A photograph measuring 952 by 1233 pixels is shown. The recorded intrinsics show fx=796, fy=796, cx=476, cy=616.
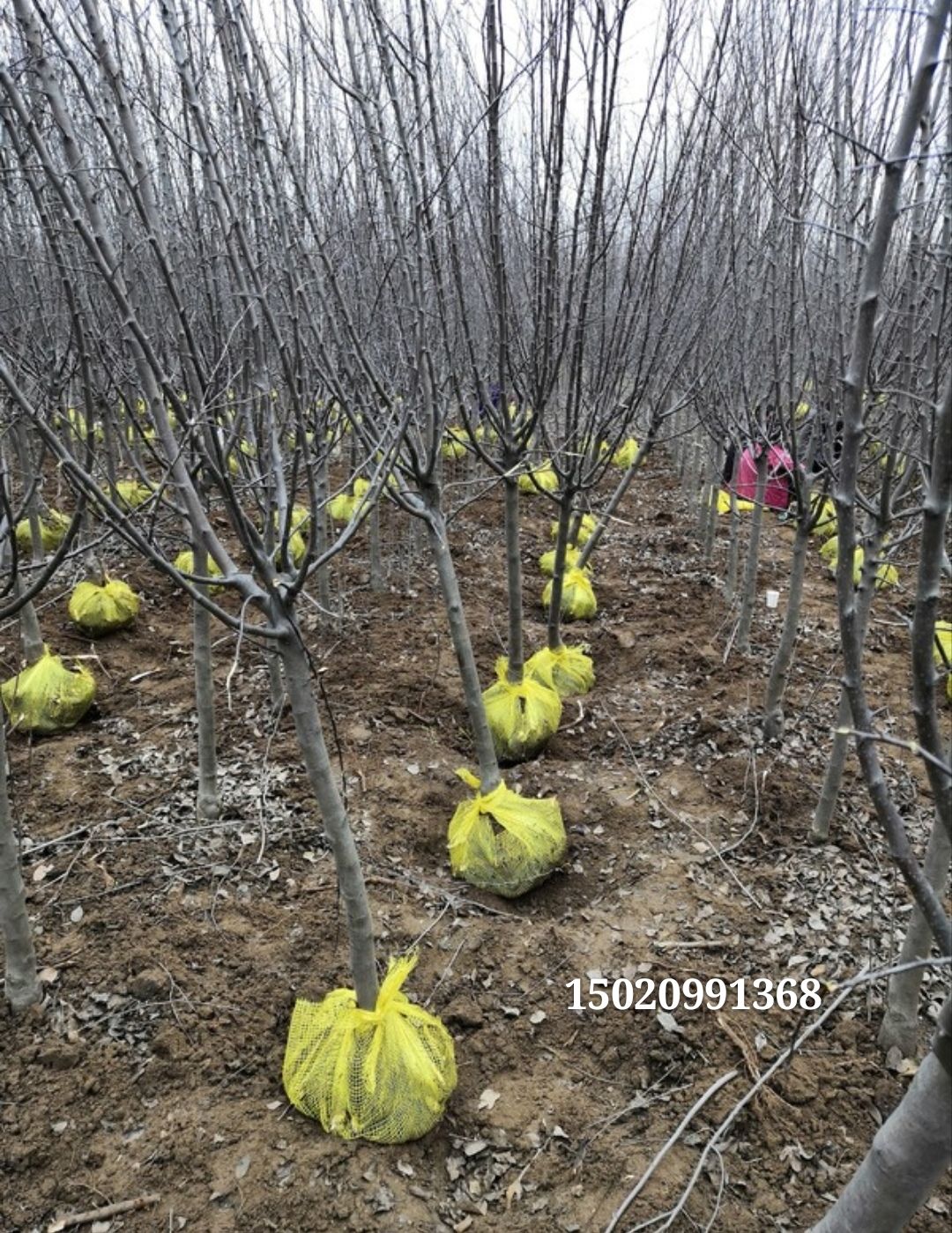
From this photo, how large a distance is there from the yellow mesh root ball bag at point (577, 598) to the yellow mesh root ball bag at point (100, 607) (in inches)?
131

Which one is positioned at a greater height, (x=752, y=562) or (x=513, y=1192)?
(x=752, y=562)

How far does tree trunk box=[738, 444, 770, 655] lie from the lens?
496 centimetres

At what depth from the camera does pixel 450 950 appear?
309cm

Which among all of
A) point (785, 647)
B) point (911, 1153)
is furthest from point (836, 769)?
point (911, 1153)

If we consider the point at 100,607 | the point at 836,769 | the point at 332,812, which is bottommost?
the point at 100,607

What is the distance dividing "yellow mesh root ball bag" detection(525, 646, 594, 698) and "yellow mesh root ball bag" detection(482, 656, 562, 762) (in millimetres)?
500

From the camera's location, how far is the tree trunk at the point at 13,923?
2369 mm

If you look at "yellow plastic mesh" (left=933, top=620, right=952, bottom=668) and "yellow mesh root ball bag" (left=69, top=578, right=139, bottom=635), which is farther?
"yellow mesh root ball bag" (left=69, top=578, right=139, bottom=635)

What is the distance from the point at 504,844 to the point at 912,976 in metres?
1.57

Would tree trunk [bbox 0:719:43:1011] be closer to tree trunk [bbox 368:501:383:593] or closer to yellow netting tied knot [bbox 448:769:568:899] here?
yellow netting tied knot [bbox 448:769:568:899]

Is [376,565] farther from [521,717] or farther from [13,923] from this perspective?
[13,923]

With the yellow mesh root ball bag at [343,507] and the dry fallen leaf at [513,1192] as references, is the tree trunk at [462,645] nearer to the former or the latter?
the dry fallen leaf at [513,1192]

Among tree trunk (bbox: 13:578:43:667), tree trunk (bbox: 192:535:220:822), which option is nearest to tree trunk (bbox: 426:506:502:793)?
tree trunk (bbox: 192:535:220:822)

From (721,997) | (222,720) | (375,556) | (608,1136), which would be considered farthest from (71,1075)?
(375,556)
